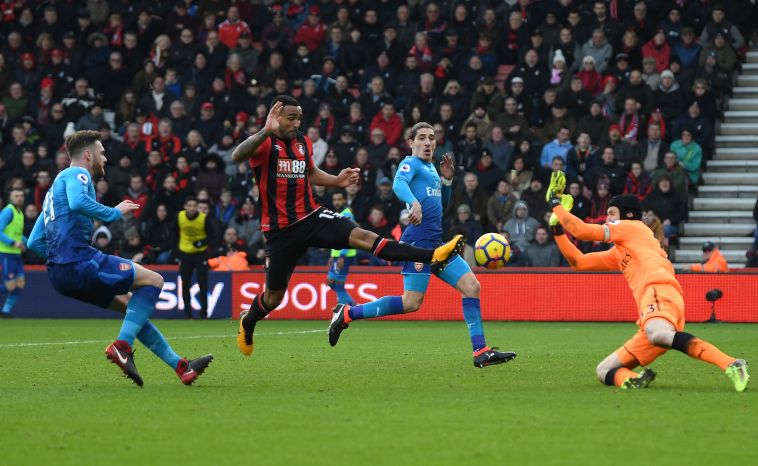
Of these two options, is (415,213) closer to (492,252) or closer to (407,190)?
(407,190)

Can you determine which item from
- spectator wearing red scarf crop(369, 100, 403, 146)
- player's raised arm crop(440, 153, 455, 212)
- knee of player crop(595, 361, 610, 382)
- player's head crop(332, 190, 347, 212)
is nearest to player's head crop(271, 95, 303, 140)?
player's raised arm crop(440, 153, 455, 212)

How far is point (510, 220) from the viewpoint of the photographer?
2288 cm

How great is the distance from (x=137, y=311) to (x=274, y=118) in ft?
6.49

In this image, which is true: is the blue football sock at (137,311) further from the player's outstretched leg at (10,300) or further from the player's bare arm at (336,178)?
the player's outstretched leg at (10,300)

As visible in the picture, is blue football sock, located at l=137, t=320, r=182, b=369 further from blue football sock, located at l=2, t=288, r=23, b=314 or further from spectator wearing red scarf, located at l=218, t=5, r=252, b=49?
spectator wearing red scarf, located at l=218, t=5, r=252, b=49

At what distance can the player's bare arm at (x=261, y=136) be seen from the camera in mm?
10414

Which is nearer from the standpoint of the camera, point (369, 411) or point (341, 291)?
point (369, 411)

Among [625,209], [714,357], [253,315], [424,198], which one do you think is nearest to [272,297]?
[253,315]

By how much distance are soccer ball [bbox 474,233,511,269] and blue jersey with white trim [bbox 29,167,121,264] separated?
3.89 metres

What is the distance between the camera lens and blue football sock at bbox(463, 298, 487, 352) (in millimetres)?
12016

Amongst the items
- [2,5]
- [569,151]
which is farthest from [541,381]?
[2,5]

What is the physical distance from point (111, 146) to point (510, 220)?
9.03 meters

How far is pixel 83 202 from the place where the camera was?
9.99 metres

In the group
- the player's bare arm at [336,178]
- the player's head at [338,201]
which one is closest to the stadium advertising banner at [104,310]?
the player's head at [338,201]
